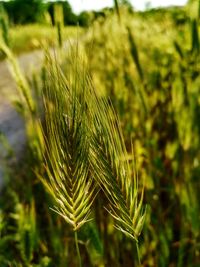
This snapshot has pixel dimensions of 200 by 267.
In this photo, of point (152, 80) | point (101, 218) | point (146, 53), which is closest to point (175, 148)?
point (101, 218)

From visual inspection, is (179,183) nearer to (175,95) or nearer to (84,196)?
(175,95)

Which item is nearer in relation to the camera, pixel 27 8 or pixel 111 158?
pixel 111 158

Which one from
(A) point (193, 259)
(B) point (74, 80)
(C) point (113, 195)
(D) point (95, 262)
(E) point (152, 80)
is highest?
(B) point (74, 80)

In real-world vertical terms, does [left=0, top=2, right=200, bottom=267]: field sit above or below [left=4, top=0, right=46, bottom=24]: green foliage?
above

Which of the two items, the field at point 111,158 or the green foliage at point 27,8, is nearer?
the field at point 111,158

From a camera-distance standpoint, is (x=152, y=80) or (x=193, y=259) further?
(x=152, y=80)

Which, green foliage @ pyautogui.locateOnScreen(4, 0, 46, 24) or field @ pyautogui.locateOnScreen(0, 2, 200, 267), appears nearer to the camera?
field @ pyautogui.locateOnScreen(0, 2, 200, 267)

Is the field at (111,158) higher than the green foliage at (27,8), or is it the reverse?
the field at (111,158)

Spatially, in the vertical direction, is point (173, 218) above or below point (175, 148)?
below
